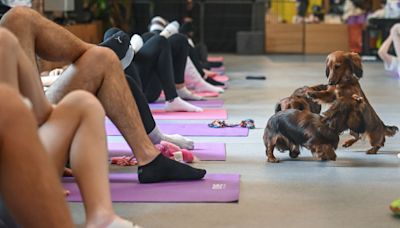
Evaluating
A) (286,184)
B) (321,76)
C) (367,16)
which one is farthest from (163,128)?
(367,16)

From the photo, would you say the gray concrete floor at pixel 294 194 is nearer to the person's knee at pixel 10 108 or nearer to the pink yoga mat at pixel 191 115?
the pink yoga mat at pixel 191 115

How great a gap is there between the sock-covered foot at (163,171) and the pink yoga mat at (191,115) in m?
1.67

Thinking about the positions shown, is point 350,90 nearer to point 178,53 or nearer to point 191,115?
point 191,115

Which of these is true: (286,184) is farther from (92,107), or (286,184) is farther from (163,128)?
(163,128)

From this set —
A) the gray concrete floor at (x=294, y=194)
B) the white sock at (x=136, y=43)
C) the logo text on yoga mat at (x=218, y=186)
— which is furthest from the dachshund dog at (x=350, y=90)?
the white sock at (x=136, y=43)

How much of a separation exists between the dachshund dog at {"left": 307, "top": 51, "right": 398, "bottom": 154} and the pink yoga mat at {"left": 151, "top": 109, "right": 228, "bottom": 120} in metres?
1.29

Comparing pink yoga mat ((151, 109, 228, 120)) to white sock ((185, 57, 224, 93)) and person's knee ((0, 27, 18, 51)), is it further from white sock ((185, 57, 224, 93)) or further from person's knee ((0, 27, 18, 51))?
person's knee ((0, 27, 18, 51))

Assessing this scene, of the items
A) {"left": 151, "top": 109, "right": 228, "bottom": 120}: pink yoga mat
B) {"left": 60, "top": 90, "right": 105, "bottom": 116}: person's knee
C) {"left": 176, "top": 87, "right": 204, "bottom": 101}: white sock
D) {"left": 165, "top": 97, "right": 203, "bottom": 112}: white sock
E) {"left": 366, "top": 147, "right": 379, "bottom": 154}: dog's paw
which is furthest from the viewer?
{"left": 176, "top": 87, "right": 204, "bottom": 101}: white sock

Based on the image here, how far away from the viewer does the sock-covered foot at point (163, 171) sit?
2447 mm

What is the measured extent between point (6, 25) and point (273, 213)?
0.98 m

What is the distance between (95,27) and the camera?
895cm

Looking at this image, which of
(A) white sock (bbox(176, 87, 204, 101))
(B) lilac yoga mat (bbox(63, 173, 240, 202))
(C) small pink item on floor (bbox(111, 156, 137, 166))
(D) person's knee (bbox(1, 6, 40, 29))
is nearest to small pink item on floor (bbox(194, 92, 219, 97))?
(A) white sock (bbox(176, 87, 204, 101))

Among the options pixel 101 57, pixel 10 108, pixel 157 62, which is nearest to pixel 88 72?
pixel 101 57

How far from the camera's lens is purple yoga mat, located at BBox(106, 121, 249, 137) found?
12.0 feet
